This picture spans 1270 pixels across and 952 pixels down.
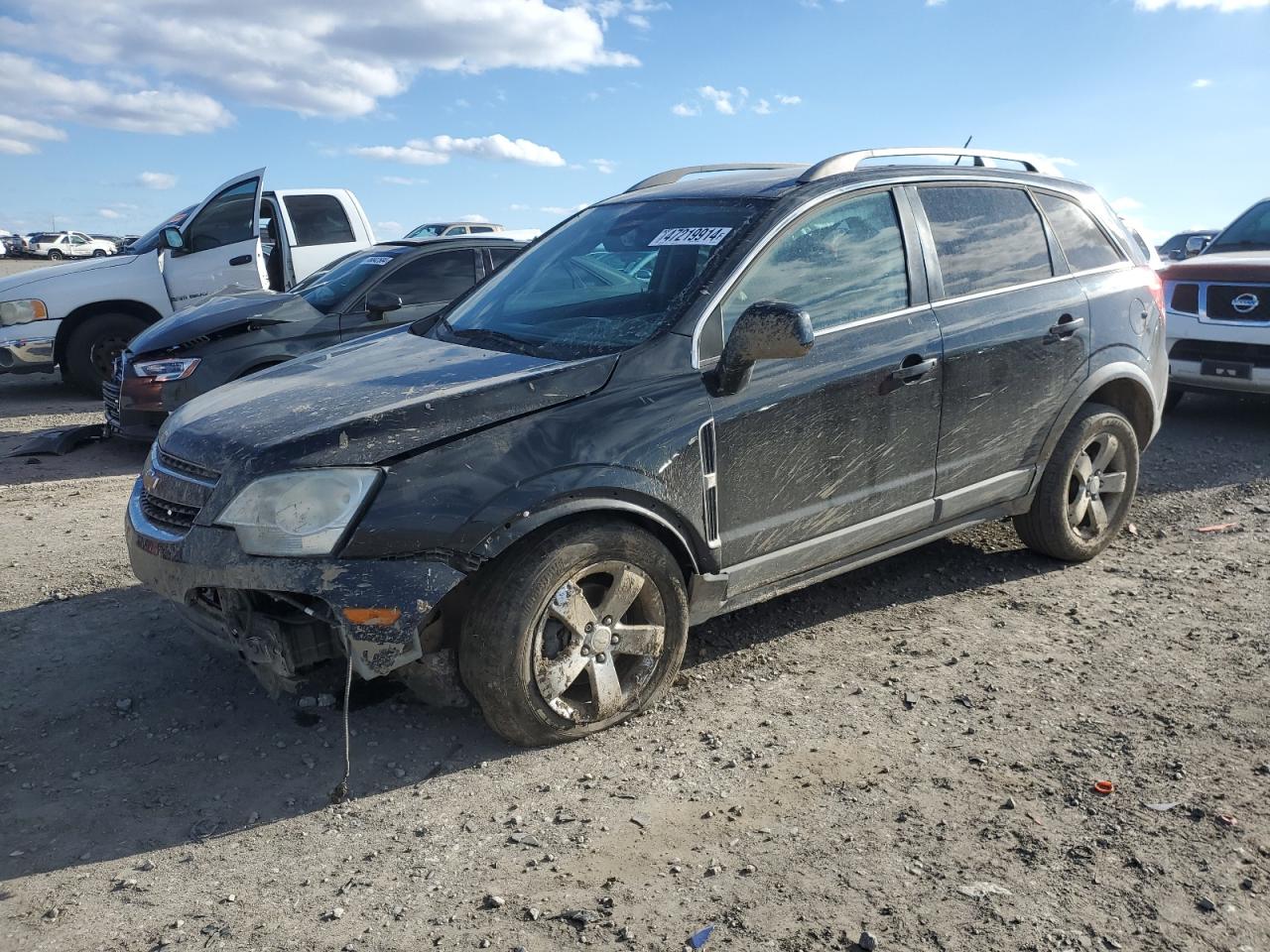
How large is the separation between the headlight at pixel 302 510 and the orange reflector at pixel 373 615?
0.19 meters

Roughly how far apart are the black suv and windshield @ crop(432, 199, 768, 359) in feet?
0.05

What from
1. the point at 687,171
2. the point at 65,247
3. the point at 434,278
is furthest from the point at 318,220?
the point at 65,247

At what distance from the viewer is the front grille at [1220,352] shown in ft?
26.1

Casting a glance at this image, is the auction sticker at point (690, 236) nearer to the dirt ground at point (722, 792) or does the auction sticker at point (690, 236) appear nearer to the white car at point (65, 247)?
the dirt ground at point (722, 792)

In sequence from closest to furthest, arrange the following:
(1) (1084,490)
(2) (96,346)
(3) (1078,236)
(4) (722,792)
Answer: (4) (722,792), (3) (1078,236), (1) (1084,490), (2) (96,346)

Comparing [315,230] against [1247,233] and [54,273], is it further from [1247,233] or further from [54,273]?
[1247,233]

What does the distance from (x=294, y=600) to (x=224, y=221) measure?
27.2ft

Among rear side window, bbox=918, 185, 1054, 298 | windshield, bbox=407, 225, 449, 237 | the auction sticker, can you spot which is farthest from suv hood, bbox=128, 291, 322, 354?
windshield, bbox=407, 225, 449, 237

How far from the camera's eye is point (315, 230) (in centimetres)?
1076

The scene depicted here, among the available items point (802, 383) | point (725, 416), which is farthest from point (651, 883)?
point (802, 383)

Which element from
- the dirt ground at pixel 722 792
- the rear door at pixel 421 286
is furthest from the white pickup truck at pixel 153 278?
the dirt ground at pixel 722 792

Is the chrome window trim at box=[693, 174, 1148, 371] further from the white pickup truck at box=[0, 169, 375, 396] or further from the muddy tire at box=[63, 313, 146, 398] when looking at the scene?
the muddy tire at box=[63, 313, 146, 398]

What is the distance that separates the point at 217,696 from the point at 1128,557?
4.40 metres

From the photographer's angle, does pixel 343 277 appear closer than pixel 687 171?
No
